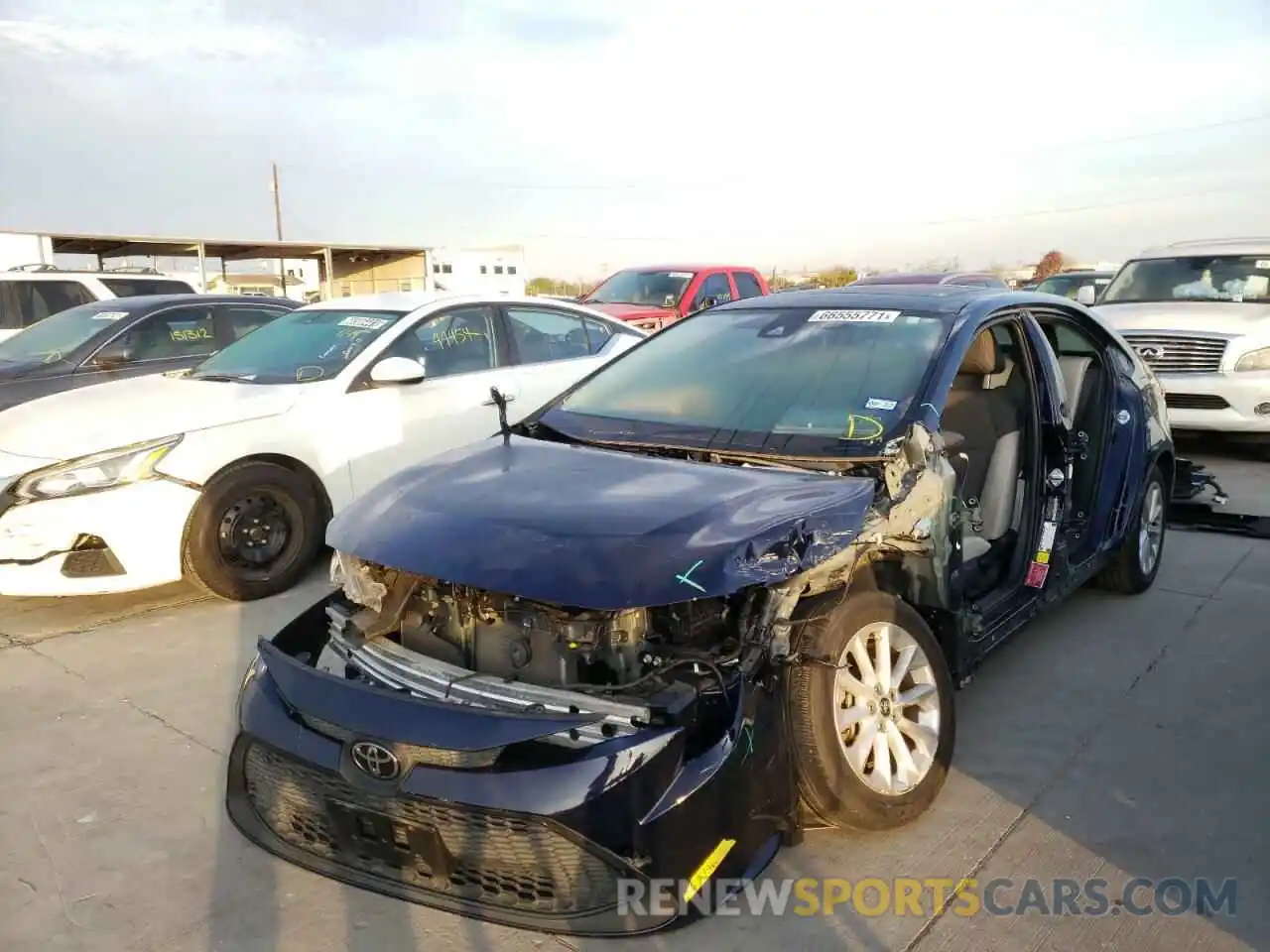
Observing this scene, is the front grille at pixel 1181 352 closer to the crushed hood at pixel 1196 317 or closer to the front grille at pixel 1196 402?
the crushed hood at pixel 1196 317

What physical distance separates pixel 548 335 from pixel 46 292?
255 inches

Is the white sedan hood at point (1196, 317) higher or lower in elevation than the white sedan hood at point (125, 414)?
higher

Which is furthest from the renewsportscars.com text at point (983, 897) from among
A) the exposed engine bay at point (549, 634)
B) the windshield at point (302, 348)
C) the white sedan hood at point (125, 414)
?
the windshield at point (302, 348)

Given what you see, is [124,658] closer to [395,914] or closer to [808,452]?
[395,914]

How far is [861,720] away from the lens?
2.97 meters

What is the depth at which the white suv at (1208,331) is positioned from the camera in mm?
8438

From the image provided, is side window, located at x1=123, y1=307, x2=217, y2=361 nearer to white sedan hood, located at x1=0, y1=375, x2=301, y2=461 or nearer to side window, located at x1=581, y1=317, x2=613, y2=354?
white sedan hood, located at x1=0, y1=375, x2=301, y2=461

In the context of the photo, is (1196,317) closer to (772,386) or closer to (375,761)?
(772,386)

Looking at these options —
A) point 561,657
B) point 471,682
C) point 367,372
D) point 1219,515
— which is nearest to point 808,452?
point 561,657

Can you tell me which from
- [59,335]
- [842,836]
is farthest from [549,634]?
[59,335]

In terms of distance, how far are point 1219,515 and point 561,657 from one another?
5.41 m

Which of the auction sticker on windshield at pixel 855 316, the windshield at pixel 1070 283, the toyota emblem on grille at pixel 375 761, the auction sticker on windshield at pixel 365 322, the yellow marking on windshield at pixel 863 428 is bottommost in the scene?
the toyota emblem on grille at pixel 375 761

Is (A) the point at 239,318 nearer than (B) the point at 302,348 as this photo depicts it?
No

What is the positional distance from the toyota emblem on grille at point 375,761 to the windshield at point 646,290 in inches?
409
